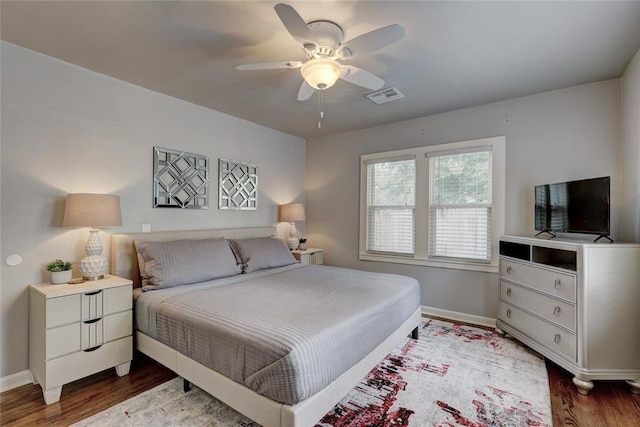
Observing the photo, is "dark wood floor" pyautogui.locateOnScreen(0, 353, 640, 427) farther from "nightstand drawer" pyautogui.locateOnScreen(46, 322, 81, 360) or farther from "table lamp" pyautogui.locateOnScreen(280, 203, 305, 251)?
"table lamp" pyautogui.locateOnScreen(280, 203, 305, 251)

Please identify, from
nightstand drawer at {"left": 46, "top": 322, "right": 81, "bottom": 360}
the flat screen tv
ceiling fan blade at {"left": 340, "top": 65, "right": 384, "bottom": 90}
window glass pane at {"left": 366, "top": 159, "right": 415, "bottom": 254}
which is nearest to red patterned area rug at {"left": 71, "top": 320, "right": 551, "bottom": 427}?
nightstand drawer at {"left": 46, "top": 322, "right": 81, "bottom": 360}

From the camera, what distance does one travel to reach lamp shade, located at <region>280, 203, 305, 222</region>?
4457 mm

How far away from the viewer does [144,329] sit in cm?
239

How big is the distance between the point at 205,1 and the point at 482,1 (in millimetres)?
1682

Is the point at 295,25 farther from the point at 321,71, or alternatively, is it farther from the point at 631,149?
the point at 631,149

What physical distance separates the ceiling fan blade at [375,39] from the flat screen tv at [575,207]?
80.9 inches

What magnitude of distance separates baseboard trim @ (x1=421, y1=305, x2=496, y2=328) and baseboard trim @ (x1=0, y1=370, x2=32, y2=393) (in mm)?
4001

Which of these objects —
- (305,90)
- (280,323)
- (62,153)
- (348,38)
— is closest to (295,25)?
(348,38)

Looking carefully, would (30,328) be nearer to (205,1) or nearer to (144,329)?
(144,329)

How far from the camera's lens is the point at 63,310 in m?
2.11

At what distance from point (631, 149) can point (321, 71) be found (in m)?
2.78

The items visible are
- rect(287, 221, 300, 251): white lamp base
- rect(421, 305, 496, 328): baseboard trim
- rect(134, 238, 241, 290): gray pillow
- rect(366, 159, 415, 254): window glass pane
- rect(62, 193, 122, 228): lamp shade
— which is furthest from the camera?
rect(287, 221, 300, 251): white lamp base

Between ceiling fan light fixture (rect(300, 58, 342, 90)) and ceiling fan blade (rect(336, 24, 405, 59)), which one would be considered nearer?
ceiling fan blade (rect(336, 24, 405, 59))

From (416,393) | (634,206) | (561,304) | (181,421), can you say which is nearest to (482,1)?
(634,206)
